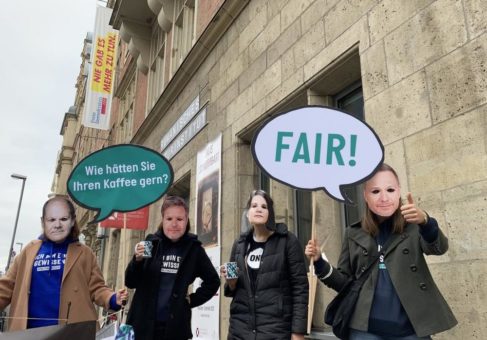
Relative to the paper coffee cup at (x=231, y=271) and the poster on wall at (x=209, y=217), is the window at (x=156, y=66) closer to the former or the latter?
the poster on wall at (x=209, y=217)

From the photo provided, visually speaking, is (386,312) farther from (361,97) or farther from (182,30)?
(182,30)

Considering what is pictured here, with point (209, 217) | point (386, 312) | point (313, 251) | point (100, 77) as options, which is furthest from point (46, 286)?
point (100, 77)

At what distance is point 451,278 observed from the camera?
2.80 metres

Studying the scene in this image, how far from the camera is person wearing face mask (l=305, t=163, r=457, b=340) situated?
2.06m

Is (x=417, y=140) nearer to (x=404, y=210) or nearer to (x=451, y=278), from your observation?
(x=451, y=278)

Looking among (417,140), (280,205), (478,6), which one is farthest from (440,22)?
(280,205)

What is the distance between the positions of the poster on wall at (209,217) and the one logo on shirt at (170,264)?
337 cm

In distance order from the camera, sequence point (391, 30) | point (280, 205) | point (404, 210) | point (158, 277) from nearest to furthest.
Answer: point (404, 210) < point (158, 277) < point (391, 30) < point (280, 205)

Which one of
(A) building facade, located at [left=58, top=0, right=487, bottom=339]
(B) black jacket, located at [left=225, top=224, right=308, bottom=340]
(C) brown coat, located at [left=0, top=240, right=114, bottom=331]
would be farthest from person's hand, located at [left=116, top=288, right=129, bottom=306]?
(B) black jacket, located at [left=225, top=224, right=308, bottom=340]

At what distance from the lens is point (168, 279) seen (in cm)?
304

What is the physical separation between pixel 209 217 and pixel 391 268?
5.06 meters

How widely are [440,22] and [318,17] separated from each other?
1775mm

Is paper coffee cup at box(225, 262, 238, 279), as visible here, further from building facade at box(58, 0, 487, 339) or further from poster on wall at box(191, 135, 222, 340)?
poster on wall at box(191, 135, 222, 340)

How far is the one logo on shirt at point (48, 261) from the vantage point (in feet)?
9.12
